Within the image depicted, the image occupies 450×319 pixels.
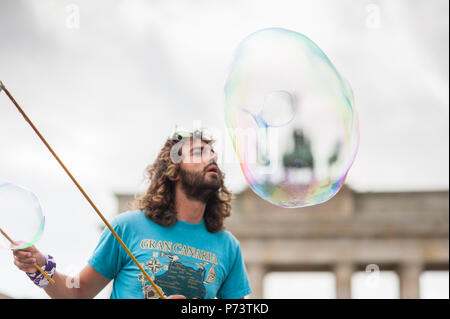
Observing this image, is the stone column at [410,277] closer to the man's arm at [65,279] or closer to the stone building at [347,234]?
the stone building at [347,234]

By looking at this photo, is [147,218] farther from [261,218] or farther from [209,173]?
[261,218]

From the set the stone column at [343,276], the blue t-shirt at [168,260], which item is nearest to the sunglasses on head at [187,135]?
the blue t-shirt at [168,260]

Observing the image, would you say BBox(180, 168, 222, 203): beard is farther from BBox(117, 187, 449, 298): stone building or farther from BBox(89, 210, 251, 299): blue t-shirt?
BBox(117, 187, 449, 298): stone building

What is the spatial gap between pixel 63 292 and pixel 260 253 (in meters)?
27.3

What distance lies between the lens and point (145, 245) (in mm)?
3617

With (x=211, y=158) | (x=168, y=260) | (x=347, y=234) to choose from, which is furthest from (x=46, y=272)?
(x=347, y=234)

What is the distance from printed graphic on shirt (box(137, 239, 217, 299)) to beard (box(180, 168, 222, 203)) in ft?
1.10

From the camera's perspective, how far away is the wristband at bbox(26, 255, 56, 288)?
3.37 m

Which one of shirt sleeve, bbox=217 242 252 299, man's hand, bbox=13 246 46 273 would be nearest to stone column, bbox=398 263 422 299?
shirt sleeve, bbox=217 242 252 299

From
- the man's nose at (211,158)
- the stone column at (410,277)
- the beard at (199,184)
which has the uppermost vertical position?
the stone column at (410,277)

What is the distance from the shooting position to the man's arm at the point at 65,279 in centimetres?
325

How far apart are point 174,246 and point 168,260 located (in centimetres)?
11

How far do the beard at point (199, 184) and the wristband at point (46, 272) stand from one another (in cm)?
88
